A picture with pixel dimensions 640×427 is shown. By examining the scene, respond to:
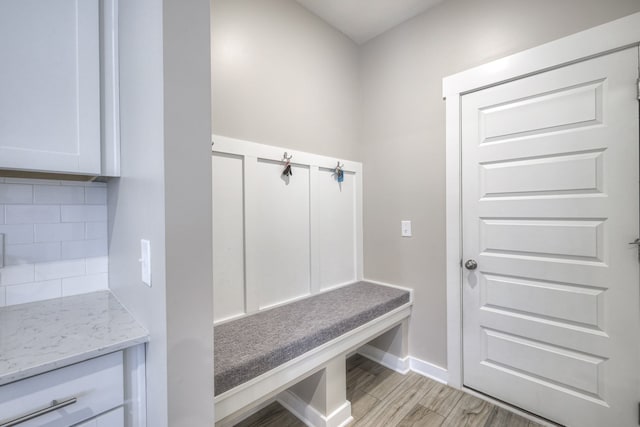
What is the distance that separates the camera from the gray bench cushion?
113cm

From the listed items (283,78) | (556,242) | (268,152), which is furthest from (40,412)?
(556,242)

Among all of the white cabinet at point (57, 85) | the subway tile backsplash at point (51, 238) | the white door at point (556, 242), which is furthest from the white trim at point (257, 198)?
the white door at point (556, 242)

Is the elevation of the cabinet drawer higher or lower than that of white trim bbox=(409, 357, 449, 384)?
higher

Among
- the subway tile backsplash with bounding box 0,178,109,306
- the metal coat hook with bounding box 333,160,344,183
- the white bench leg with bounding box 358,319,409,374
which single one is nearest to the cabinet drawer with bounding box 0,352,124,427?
the subway tile backsplash with bounding box 0,178,109,306

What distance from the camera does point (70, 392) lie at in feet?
2.44

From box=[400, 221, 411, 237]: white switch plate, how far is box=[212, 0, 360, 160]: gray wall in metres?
0.68

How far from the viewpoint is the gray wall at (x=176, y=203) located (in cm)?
71

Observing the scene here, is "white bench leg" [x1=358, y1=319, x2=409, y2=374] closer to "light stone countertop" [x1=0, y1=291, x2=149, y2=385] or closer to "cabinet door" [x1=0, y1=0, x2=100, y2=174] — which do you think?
"light stone countertop" [x1=0, y1=291, x2=149, y2=385]

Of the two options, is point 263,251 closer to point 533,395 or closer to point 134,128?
point 134,128

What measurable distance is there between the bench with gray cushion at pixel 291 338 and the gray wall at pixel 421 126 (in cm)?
24

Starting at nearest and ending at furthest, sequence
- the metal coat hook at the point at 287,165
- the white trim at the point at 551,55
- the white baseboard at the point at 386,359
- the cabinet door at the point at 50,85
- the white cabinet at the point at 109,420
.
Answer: the white cabinet at the point at 109,420 < the cabinet door at the point at 50,85 < the white trim at the point at 551,55 < the metal coat hook at the point at 287,165 < the white baseboard at the point at 386,359

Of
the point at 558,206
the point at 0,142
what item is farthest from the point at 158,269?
the point at 558,206

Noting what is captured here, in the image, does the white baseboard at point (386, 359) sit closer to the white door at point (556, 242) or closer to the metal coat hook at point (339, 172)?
the white door at point (556, 242)

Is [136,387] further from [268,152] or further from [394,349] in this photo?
[394,349]
